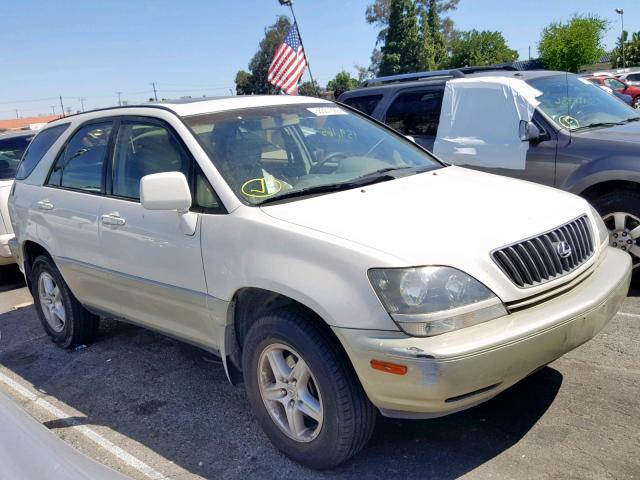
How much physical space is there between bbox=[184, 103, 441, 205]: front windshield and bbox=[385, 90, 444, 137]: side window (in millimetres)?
2186

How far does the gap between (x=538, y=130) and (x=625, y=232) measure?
116 cm

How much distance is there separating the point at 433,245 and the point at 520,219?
58 centimetres

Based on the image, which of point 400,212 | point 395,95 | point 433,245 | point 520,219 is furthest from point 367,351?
point 395,95

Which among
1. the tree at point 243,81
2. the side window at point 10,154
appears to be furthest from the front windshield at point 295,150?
the tree at point 243,81

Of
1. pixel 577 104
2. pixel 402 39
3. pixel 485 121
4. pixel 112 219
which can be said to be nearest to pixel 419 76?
pixel 485 121

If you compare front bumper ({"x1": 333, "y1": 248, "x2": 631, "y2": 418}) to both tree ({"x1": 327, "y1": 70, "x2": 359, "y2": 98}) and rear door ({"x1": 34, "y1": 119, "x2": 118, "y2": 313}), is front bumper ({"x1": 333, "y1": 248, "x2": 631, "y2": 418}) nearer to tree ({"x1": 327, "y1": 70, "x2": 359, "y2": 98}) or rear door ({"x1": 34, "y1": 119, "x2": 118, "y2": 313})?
rear door ({"x1": 34, "y1": 119, "x2": 118, "y2": 313})

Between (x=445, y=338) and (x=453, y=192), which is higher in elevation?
(x=453, y=192)

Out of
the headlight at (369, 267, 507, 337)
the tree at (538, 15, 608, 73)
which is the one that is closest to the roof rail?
the headlight at (369, 267, 507, 337)

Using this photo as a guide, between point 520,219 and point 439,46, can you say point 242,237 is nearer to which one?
point 520,219

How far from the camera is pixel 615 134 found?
531cm

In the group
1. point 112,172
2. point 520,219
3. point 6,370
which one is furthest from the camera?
point 6,370

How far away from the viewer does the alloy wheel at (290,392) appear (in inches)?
118

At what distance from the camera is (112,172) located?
421 centimetres

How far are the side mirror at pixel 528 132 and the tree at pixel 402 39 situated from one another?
61.7 m
